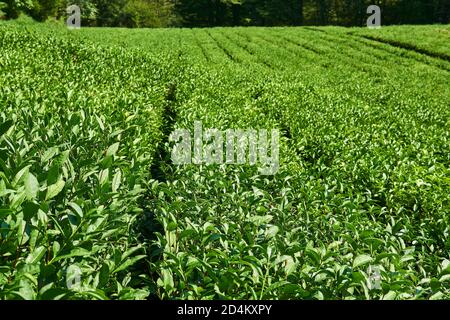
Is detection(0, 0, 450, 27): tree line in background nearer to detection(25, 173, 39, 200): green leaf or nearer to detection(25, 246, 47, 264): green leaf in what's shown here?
detection(25, 173, 39, 200): green leaf

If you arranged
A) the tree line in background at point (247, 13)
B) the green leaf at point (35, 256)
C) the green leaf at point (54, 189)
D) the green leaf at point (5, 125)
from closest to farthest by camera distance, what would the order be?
the green leaf at point (35, 256)
the green leaf at point (54, 189)
the green leaf at point (5, 125)
the tree line in background at point (247, 13)

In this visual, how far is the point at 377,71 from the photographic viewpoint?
27359 mm

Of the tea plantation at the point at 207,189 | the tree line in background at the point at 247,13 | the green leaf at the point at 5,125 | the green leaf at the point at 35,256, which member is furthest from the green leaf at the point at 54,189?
the tree line in background at the point at 247,13

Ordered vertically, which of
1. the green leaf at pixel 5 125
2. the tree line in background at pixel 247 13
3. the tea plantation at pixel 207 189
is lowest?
the tea plantation at pixel 207 189

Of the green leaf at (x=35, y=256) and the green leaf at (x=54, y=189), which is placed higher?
the green leaf at (x=54, y=189)

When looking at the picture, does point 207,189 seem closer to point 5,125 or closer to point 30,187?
point 5,125

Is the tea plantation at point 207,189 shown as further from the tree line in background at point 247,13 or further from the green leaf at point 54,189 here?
the tree line in background at point 247,13

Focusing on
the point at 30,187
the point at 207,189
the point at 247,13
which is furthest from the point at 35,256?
the point at 247,13

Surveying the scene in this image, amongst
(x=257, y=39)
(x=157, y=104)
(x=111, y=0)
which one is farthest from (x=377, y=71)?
(x=111, y=0)

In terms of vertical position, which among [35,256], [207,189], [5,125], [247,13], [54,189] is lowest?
[207,189]

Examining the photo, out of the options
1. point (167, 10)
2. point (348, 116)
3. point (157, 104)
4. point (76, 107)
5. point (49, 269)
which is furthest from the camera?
point (167, 10)

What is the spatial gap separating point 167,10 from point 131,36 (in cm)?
5967

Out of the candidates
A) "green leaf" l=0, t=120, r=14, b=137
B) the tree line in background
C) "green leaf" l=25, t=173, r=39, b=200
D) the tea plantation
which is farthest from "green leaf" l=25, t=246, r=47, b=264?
the tree line in background
